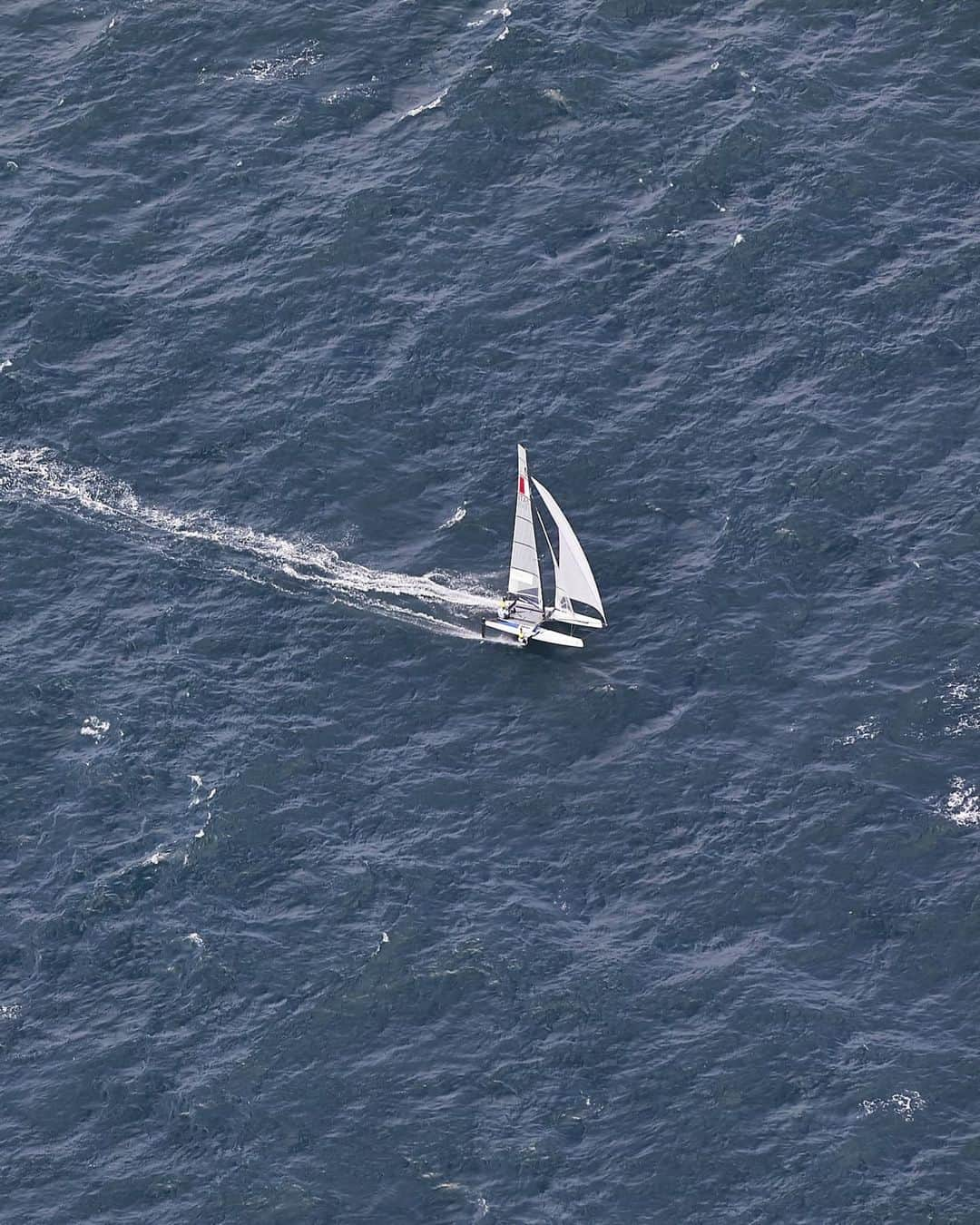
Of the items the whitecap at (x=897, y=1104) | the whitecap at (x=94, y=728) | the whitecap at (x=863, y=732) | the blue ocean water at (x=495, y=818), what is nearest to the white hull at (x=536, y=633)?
the blue ocean water at (x=495, y=818)

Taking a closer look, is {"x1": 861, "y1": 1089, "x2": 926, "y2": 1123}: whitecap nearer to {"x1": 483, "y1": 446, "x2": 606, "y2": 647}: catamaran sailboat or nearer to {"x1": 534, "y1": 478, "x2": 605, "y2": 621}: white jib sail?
{"x1": 483, "y1": 446, "x2": 606, "y2": 647}: catamaran sailboat

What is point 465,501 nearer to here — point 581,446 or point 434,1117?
point 581,446

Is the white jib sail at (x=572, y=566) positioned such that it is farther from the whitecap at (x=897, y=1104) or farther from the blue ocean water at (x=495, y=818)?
the whitecap at (x=897, y=1104)

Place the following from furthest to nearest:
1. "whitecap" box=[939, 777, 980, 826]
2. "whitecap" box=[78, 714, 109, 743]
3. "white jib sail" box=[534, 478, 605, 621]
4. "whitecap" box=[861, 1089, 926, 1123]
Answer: "white jib sail" box=[534, 478, 605, 621] < "whitecap" box=[78, 714, 109, 743] < "whitecap" box=[939, 777, 980, 826] < "whitecap" box=[861, 1089, 926, 1123]

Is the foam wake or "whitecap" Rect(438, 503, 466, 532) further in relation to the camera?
"whitecap" Rect(438, 503, 466, 532)

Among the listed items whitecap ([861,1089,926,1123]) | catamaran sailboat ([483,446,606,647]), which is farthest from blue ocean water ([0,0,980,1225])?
catamaran sailboat ([483,446,606,647])

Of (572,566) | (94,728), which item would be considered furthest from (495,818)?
(94,728)

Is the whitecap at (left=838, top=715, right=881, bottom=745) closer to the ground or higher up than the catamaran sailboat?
closer to the ground
